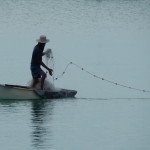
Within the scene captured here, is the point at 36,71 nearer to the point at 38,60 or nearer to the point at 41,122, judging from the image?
the point at 38,60

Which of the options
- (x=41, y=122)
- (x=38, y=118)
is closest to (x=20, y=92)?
(x=38, y=118)

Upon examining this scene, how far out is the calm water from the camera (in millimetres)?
20125

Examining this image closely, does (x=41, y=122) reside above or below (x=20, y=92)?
below

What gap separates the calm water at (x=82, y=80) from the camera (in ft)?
66.0

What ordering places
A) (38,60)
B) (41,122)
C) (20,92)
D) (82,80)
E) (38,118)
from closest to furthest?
(41,122)
(38,118)
(20,92)
(38,60)
(82,80)

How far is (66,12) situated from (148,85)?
147 ft

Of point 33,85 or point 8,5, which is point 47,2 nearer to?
point 8,5

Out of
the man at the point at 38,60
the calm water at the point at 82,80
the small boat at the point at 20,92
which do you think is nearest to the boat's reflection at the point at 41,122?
the calm water at the point at 82,80

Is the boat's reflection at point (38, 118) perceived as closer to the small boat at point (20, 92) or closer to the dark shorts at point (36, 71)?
the small boat at point (20, 92)

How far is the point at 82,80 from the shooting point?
33.3 m

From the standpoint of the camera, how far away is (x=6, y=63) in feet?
124

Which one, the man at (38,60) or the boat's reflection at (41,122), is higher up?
the man at (38,60)

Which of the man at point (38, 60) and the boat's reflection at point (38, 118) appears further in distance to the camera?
the man at point (38, 60)

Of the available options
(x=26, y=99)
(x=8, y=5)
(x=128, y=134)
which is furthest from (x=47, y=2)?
(x=128, y=134)
